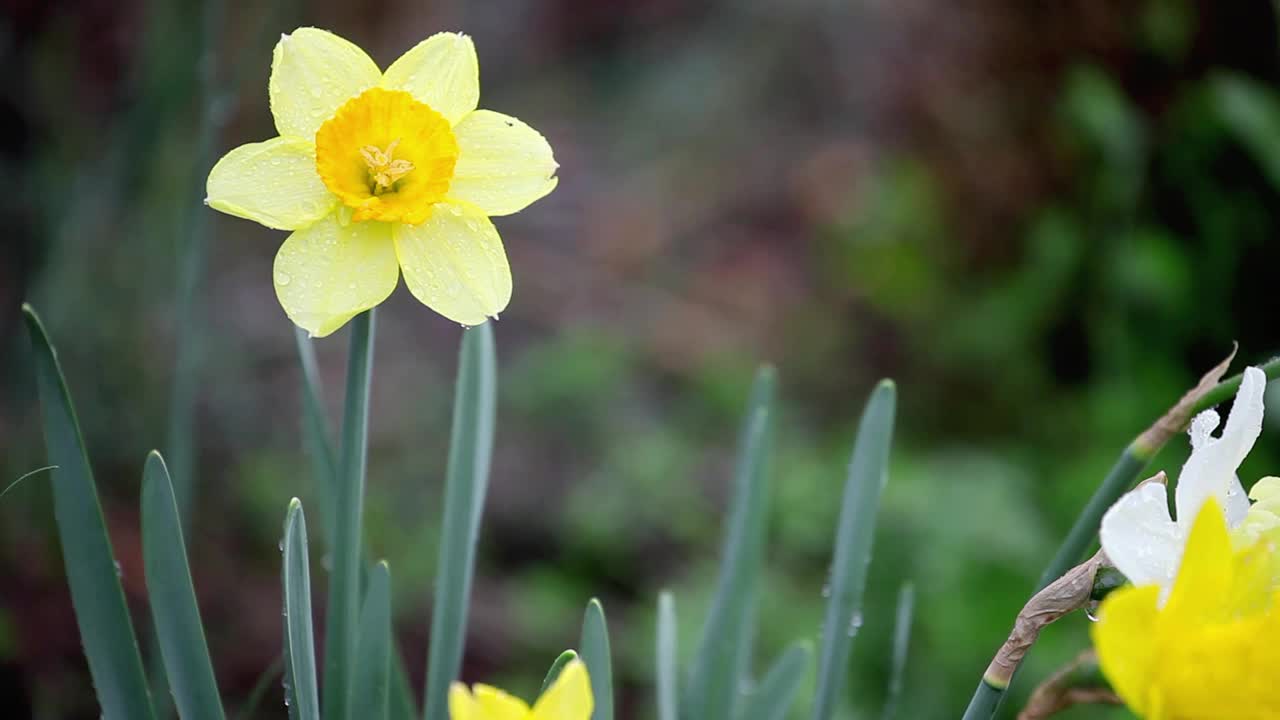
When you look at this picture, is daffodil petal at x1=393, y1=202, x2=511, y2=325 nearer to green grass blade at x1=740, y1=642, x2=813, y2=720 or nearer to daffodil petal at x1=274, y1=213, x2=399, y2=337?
daffodil petal at x1=274, y1=213, x2=399, y2=337

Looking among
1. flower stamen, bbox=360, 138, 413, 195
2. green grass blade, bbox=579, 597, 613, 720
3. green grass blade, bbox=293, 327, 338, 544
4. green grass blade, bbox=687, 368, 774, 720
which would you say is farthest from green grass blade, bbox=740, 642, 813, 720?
flower stamen, bbox=360, 138, 413, 195

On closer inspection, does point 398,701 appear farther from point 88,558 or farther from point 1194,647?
point 1194,647

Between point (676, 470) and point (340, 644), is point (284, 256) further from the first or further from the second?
point (676, 470)

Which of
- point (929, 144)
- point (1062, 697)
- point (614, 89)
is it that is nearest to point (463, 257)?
point (1062, 697)

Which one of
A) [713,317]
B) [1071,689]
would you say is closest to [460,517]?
[1071,689]

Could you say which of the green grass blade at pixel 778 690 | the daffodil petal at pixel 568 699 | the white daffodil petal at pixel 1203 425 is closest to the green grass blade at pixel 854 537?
the green grass blade at pixel 778 690

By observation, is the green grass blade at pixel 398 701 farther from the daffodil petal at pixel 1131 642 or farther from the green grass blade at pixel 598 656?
the daffodil petal at pixel 1131 642
